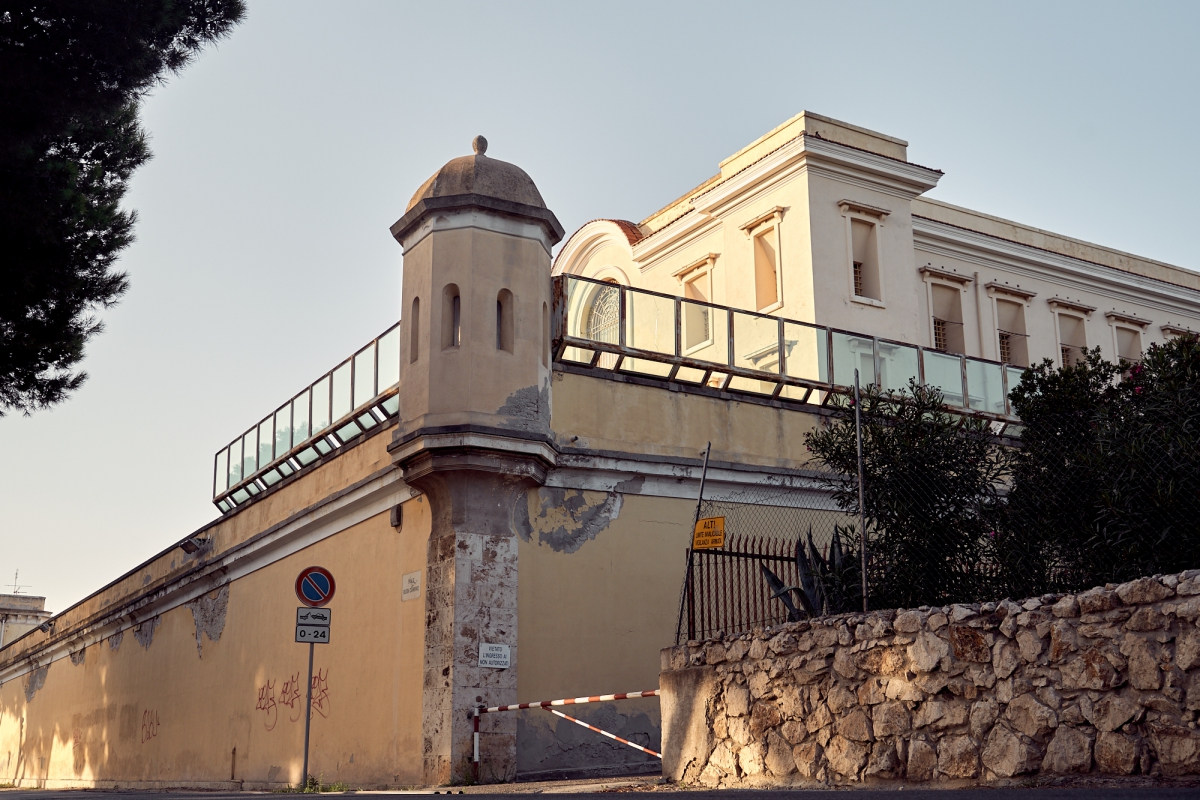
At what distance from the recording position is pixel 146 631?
2719 cm

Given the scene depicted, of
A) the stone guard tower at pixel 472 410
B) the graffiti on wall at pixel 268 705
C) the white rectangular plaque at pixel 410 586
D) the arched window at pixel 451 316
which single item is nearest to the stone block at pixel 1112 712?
the stone guard tower at pixel 472 410

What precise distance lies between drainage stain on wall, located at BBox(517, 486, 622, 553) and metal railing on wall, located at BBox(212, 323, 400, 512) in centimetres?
255

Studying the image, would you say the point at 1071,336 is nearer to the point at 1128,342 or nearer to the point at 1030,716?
the point at 1128,342

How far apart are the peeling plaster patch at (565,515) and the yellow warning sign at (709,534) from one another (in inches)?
124

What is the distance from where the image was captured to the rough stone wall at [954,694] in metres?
7.33

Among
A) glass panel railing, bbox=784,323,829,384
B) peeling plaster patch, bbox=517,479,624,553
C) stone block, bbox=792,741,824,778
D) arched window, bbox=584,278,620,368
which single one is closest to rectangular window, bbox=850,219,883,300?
glass panel railing, bbox=784,323,829,384

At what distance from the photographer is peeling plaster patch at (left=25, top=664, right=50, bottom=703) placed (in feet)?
123

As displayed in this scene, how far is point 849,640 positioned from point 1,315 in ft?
35.8

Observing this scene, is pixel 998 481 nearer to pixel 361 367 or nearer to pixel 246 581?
pixel 361 367

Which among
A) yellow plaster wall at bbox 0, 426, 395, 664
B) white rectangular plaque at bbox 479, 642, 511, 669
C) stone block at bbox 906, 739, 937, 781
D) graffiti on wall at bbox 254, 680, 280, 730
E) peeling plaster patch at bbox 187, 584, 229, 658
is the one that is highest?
yellow plaster wall at bbox 0, 426, 395, 664

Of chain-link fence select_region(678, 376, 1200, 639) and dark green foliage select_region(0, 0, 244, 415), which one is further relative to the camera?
dark green foliage select_region(0, 0, 244, 415)

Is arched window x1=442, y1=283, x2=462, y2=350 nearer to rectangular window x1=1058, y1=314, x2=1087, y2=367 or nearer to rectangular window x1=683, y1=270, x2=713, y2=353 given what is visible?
rectangular window x1=683, y1=270, x2=713, y2=353

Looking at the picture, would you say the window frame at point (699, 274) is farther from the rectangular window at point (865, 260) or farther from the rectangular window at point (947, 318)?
the rectangular window at point (947, 318)

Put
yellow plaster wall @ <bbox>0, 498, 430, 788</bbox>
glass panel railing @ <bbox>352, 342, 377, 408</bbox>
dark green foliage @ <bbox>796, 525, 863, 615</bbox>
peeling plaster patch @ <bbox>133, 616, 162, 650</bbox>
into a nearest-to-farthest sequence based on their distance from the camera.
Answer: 1. dark green foliage @ <bbox>796, 525, 863, 615</bbox>
2. yellow plaster wall @ <bbox>0, 498, 430, 788</bbox>
3. glass panel railing @ <bbox>352, 342, 377, 408</bbox>
4. peeling plaster patch @ <bbox>133, 616, 162, 650</bbox>
